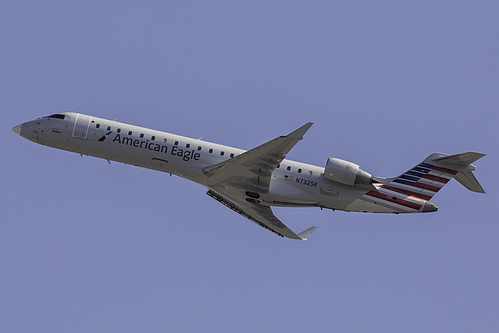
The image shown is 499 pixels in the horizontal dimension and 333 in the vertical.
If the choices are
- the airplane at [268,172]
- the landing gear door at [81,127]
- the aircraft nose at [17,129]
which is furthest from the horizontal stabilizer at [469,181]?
the aircraft nose at [17,129]

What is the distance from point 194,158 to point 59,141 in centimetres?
740

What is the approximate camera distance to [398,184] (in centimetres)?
3738

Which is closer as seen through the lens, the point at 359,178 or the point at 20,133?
the point at 359,178

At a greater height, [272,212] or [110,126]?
[110,126]

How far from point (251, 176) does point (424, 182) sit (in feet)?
28.8

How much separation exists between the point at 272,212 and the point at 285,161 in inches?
151

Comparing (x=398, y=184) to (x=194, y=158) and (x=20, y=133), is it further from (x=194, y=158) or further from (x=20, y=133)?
(x=20, y=133)

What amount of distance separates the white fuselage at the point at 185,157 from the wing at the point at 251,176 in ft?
2.30

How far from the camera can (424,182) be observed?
3731cm

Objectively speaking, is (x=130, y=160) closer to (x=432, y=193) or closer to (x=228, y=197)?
(x=228, y=197)

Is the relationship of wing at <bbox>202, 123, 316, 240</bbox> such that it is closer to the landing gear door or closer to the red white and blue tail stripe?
the red white and blue tail stripe

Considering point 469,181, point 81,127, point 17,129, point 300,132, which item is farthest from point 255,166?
point 17,129

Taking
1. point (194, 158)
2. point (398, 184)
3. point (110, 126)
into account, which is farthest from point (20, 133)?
point (398, 184)

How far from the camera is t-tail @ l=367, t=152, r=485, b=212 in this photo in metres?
36.6
